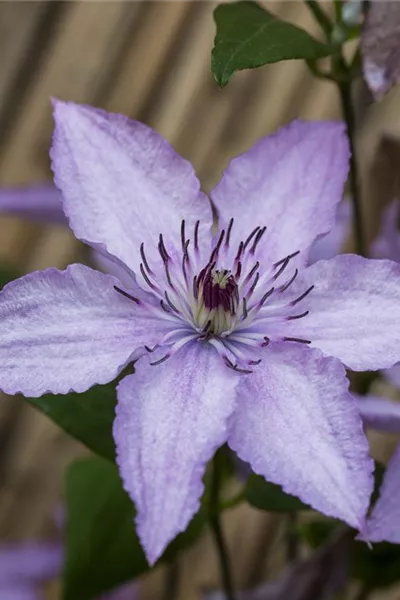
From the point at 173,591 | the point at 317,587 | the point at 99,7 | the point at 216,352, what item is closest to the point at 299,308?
the point at 216,352

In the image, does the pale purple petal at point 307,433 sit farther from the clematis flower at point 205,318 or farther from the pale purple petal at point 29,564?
the pale purple petal at point 29,564

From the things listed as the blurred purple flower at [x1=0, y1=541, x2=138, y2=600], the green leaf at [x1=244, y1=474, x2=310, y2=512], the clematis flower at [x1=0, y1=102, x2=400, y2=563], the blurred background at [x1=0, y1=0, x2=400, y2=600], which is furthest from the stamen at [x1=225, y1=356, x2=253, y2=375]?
the blurred background at [x1=0, y1=0, x2=400, y2=600]

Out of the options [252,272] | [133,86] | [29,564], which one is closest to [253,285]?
[252,272]

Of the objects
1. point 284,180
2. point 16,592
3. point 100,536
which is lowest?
point 16,592

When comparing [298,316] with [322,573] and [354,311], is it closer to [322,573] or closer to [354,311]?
[354,311]

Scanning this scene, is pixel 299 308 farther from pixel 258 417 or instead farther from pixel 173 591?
pixel 173 591

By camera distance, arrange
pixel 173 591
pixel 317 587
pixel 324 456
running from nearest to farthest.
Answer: pixel 324 456, pixel 317 587, pixel 173 591
